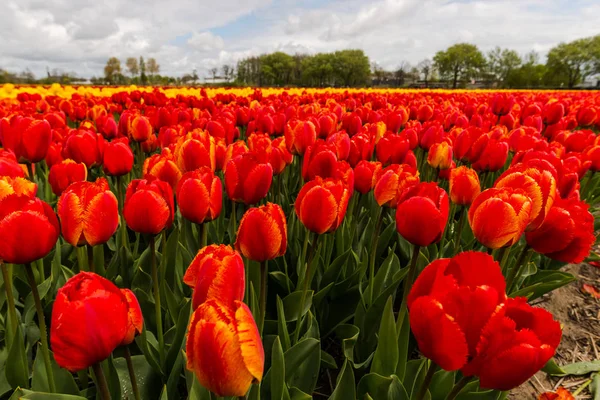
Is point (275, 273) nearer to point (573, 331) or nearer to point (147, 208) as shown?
point (147, 208)

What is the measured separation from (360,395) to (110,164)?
69.3 inches

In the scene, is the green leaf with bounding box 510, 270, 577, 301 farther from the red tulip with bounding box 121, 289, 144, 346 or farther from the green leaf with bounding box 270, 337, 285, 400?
the red tulip with bounding box 121, 289, 144, 346

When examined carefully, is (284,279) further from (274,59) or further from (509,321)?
(274,59)

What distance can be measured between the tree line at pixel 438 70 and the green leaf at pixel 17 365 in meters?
52.0

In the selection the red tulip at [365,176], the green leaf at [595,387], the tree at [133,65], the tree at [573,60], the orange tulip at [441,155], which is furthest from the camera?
the tree at [573,60]

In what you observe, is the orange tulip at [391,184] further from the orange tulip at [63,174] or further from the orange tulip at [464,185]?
the orange tulip at [63,174]

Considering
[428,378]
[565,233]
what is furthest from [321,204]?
[565,233]

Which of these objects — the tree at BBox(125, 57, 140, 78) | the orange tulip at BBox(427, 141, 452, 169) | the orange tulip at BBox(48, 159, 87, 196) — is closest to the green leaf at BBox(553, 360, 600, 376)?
the orange tulip at BBox(427, 141, 452, 169)

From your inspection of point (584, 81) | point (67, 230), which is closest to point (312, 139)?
point (67, 230)

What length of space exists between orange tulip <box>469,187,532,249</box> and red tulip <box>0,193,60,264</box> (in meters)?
1.40

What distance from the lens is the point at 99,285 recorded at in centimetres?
87

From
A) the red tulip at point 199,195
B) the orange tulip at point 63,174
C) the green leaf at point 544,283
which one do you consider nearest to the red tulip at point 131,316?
the red tulip at point 199,195

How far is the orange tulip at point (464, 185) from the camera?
191 centimetres

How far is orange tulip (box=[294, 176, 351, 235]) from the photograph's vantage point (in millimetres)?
1447
